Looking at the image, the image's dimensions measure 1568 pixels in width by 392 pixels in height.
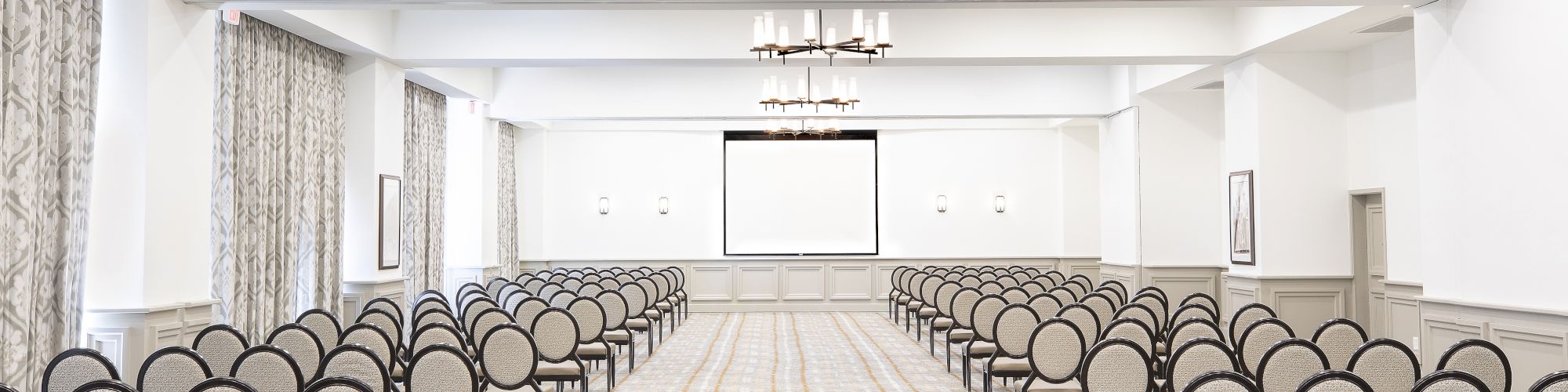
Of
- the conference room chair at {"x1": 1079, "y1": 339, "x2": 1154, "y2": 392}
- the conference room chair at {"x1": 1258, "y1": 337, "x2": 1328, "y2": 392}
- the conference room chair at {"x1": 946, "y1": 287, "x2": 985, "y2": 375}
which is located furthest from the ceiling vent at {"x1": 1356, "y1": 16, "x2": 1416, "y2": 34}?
the conference room chair at {"x1": 1079, "y1": 339, "x2": 1154, "y2": 392}

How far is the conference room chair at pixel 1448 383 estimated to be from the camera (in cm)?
400

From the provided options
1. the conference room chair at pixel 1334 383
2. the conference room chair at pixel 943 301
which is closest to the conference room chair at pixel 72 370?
the conference room chair at pixel 1334 383

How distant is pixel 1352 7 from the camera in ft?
25.8

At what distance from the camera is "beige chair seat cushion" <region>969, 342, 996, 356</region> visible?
8.23 meters

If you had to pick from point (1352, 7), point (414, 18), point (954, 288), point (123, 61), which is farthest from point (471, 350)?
point (1352, 7)

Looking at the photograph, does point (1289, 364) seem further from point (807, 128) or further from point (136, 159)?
point (807, 128)

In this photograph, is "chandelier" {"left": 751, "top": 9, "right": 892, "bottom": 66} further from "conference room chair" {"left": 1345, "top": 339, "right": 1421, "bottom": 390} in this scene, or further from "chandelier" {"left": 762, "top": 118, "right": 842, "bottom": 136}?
"chandelier" {"left": 762, "top": 118, "right": 842, "bottom": 136}

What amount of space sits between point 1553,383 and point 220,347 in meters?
6.25

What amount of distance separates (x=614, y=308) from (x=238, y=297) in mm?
3138

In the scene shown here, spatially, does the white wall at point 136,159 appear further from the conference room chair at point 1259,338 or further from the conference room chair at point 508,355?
the conference room chair at point 1259,338

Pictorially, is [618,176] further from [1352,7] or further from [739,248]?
[1352,7]

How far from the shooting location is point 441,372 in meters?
5.17

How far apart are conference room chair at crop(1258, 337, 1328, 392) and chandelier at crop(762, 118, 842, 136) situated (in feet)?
29.8

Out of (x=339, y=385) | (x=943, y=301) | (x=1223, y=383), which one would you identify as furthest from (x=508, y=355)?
(x=943, y=301)
